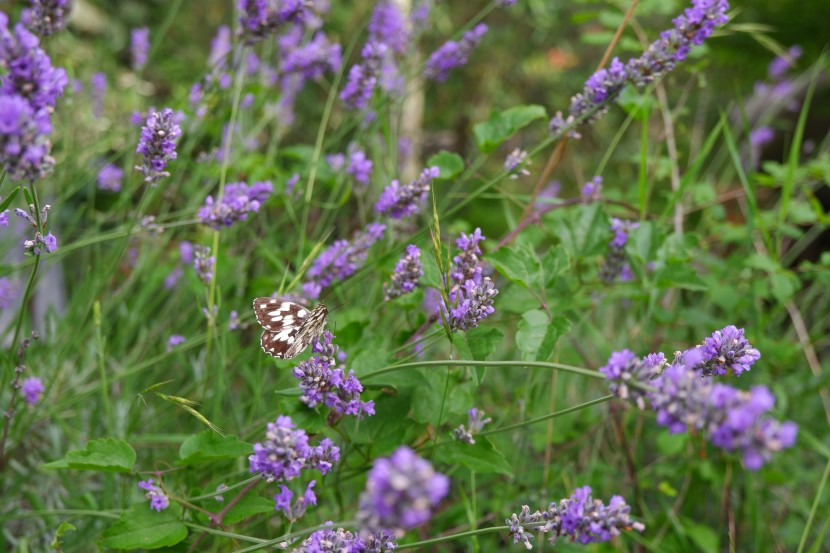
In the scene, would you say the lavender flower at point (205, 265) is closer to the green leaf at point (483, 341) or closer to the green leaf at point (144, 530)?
the green leaf at point (144, 530)

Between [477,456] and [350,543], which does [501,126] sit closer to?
[477,456]

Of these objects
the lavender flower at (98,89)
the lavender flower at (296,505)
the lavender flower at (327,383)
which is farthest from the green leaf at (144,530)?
the lavender flower at (98,89)

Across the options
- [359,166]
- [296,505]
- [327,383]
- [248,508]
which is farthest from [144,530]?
[359,166]

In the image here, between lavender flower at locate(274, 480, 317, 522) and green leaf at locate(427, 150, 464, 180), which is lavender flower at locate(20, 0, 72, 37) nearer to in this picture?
green leaf at locate(427, 150, 464, 180)

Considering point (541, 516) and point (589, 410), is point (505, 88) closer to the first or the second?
point (589, 410)

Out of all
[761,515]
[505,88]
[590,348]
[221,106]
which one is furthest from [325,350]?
Result: [505,88]

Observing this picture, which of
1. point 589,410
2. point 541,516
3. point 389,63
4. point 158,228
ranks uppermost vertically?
point 389,63

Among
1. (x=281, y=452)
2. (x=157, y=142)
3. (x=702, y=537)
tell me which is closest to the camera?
(x=281, y=452)
